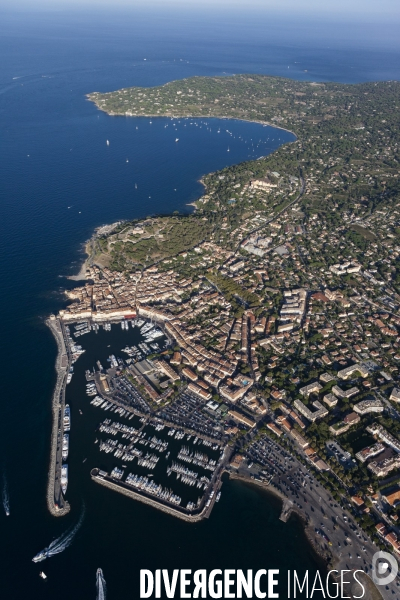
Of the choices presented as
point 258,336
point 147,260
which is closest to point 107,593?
point 258,336

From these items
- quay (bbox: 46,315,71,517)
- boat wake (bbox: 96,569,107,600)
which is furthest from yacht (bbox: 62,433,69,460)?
boat wake (bbox: 96,569,107,600)

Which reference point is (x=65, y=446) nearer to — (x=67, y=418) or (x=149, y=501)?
(x=67, y=418)

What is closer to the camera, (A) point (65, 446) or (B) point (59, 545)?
(B) point (59, 545)

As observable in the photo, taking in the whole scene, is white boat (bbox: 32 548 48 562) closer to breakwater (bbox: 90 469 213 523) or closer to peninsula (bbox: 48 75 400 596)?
breakwater (bbox: 90 469 213 523)

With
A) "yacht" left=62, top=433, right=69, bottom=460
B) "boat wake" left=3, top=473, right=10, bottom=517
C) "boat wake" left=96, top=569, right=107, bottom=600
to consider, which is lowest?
"boat wake" left=96, top=569, right=107, bottom=600

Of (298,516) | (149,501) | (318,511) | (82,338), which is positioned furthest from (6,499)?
(318,511)

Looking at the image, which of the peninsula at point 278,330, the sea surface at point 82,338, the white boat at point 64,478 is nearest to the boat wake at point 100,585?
the sea surface at point 82,338

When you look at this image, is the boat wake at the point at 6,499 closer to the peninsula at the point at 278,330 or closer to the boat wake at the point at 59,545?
the boat wake at the point at 59,545
